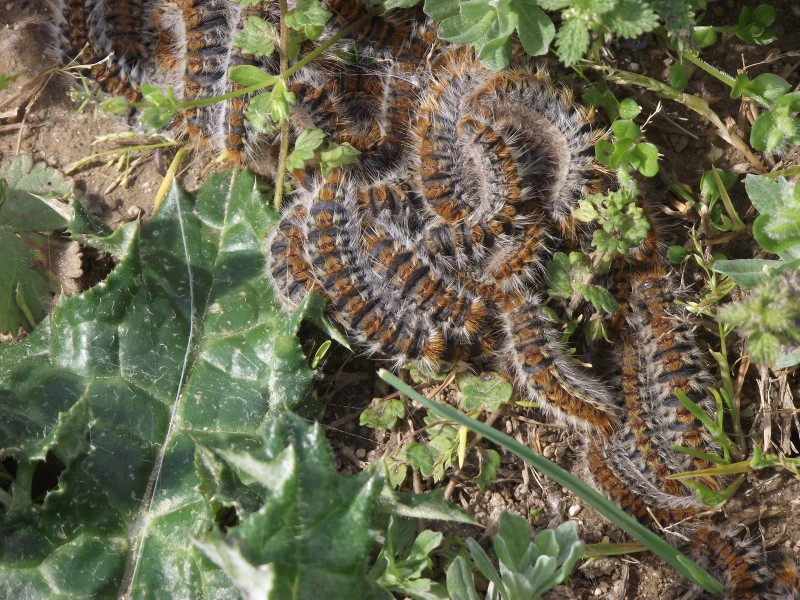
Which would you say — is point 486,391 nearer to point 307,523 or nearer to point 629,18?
point 307,523

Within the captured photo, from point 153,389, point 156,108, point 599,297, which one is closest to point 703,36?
point 599,297

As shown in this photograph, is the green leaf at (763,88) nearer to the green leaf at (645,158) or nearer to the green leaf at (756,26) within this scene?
the green leaf at (756,26)

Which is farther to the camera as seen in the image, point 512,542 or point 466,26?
point 466,26

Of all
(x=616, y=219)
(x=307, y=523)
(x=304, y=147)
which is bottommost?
(x=307, y=523)

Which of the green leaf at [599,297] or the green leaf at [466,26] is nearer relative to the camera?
the green leaf at [466,26]

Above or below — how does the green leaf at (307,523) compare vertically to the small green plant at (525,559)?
above

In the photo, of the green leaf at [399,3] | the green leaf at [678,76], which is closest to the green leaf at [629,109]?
the green leaf at [678,76]
